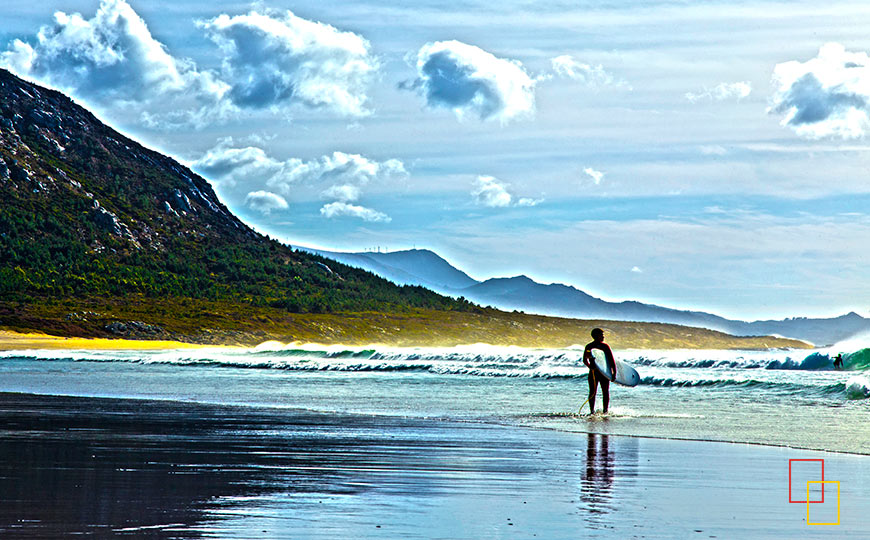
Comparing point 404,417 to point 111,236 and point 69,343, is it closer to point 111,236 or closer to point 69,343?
point 69,343

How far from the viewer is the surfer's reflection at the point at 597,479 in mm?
11406

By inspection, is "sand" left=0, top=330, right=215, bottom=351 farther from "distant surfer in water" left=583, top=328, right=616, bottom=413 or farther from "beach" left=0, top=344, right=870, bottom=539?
"distant surfer in water" left=583, top=328, right=616, bottom=413

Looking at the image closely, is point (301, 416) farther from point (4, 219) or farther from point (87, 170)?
point (87, 170)

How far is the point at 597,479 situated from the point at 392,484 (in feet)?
8.73

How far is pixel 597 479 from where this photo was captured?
44.4ft

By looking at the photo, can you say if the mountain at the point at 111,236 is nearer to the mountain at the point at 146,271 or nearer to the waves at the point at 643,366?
the mountain at the point at 146,271

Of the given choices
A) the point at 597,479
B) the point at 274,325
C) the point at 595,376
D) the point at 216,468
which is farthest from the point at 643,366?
the point at 274,325

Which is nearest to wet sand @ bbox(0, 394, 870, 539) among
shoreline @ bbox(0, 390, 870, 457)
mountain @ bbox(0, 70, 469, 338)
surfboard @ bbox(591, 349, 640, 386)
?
shoreline @ bbox(0, 390, 870, 457)

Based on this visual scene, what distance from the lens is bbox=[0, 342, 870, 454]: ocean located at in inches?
839

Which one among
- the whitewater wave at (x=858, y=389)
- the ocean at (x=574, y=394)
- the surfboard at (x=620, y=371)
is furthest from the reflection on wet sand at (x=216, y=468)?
the whitewater wave at (x=858, y=389)

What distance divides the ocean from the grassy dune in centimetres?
6950

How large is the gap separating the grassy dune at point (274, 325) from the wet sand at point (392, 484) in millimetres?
105520

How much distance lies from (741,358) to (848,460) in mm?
35321

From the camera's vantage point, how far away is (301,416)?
2384cm
